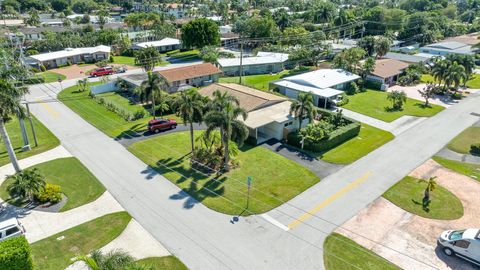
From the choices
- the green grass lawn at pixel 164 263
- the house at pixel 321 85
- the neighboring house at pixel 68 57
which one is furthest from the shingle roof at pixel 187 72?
the green grass lawn at pixel 164 263

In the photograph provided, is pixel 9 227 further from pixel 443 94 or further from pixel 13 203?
pixel 443 94

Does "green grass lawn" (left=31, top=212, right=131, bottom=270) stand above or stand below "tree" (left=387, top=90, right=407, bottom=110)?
below

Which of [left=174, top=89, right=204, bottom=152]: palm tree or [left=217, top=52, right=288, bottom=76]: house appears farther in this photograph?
[left=217, top=52, right=288, bottom=76]: house

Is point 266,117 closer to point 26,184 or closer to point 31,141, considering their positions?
point 26,184

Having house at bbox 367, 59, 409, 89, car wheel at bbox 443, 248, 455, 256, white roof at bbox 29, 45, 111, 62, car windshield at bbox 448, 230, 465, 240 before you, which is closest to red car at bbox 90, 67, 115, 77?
white roof at bbox 29, 45, 111, 62

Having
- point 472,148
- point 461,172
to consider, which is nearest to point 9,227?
point 461,172

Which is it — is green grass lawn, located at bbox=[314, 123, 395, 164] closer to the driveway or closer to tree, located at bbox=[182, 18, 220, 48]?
the driveway

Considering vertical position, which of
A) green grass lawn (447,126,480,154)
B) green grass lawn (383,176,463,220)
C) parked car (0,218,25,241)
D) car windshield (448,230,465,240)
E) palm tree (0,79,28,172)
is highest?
palm tree (0,79,28,172)
